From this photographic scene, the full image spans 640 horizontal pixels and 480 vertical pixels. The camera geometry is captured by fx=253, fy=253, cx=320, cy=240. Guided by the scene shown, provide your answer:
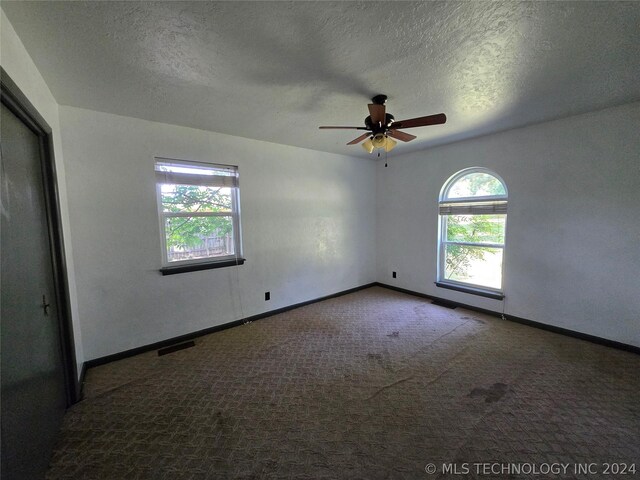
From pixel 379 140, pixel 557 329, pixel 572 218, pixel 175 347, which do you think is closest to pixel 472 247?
pixel 572 218

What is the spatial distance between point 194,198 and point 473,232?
12.9 feet

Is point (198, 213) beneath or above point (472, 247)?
above

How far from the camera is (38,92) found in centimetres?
175

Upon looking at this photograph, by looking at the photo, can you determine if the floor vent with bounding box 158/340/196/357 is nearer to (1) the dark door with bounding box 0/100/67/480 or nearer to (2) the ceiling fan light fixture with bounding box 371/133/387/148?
(1) the dark door with bounding box 0/100/67/480

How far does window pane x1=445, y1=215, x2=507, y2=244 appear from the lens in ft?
11.6

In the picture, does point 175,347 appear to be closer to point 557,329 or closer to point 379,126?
point 379,126

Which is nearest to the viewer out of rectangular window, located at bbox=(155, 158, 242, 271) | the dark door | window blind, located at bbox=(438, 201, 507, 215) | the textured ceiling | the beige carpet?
the dark door

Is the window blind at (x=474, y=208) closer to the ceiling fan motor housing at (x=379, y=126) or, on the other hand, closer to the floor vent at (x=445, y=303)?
the floor vent at (x=445, y=303)

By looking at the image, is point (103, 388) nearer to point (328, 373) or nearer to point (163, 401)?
point (163, 401)

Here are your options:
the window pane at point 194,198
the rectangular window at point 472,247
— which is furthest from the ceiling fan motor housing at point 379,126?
the rectangular window at point 472,247

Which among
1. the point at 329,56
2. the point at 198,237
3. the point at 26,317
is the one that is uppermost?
the point at 329,56

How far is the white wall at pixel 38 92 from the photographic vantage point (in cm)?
129

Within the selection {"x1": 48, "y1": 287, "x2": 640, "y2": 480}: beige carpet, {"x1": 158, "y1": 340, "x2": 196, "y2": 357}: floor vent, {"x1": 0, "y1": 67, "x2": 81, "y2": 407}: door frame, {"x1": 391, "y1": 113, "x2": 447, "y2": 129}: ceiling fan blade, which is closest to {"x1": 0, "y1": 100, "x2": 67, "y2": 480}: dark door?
{"x1": 0, "y1": 67, "x2": 81, "y2": 407}: door frame

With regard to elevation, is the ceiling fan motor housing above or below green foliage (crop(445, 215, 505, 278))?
above
